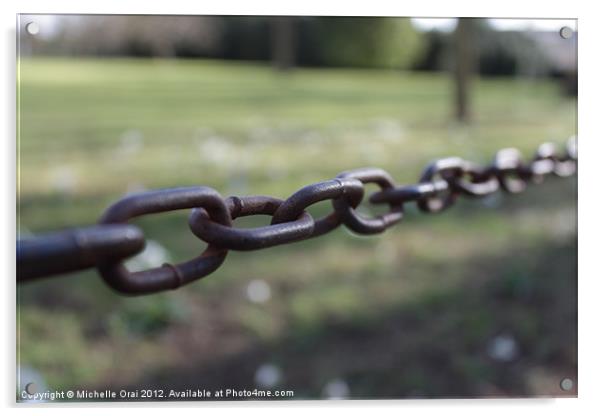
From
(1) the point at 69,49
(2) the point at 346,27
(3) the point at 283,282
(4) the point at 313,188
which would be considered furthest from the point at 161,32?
(4) the point at 313,188

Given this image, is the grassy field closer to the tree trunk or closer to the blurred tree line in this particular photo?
the blurred tree line

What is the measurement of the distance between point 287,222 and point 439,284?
4.96 feet

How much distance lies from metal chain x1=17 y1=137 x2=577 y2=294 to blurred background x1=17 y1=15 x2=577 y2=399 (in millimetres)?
881

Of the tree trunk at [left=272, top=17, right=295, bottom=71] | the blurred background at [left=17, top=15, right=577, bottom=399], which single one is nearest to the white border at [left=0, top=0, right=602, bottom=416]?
the blurred background at [left=17, top=15, right=577, bottom=399]

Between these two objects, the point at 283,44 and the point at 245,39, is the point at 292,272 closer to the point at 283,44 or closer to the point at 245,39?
the point at 245,39

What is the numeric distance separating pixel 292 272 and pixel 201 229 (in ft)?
4.92

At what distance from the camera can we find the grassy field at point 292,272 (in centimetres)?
161

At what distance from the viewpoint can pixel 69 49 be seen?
222cm

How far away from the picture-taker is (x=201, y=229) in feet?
1.54

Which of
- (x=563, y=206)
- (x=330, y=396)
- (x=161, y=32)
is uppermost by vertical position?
(x=161, y=32)

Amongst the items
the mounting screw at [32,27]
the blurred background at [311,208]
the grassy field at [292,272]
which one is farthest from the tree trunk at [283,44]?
the mounting screw at [32,27]

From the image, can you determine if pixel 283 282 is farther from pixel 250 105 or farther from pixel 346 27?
pixel 250 105

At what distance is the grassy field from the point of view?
1612 millimetres

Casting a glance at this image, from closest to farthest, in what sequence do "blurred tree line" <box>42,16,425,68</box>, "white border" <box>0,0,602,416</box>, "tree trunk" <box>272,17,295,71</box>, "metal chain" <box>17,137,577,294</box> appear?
"metal chain" <box>17,137,577,294</box> → "white border" <box>0,0,602,416</box> → "blurred tree line" <box>42,16,425,68</box> → "tree trunk" <box>272,17,295,71</box>
